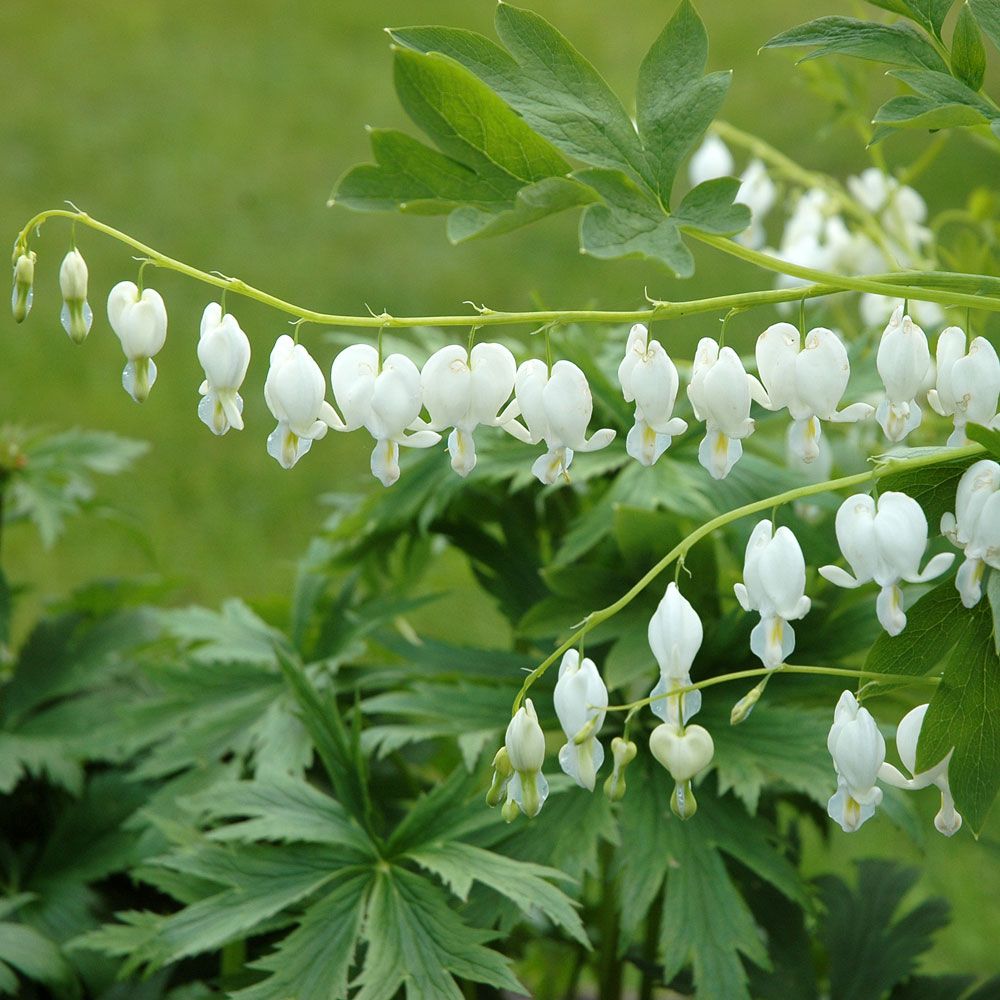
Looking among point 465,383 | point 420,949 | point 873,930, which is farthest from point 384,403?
point 873,930

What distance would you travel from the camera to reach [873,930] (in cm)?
132

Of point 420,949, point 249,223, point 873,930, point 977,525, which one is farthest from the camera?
point 249,223

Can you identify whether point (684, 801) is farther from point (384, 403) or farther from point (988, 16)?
point (988, 16)

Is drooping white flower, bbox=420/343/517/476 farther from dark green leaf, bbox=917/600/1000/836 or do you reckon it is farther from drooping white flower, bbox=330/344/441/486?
dark green leaf, bbox=917/600/1000/836

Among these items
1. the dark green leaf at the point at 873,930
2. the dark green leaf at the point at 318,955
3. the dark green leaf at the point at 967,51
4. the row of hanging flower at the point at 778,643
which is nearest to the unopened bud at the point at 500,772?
the row of hanging flower at the point at 778,643

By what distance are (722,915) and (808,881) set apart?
0.97 feet

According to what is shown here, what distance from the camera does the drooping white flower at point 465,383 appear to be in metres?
0.75

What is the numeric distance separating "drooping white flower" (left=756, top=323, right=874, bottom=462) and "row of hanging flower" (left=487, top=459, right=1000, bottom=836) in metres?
0.05

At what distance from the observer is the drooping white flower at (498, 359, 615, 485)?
0.73 metres

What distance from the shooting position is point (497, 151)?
73 centimetres

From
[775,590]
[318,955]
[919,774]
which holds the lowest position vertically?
[318,955]

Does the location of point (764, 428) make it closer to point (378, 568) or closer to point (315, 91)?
point (378, 568)

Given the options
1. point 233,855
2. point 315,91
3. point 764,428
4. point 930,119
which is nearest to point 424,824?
point 233,855

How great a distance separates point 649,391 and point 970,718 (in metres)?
0.26
